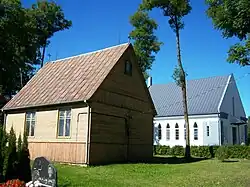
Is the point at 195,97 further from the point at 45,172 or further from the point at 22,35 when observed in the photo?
the point at 45,172

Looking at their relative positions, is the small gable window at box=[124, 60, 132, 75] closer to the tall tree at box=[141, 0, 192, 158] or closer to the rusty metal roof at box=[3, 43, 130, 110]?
the rusty metal roof at box=[3, 43, 130, 110]

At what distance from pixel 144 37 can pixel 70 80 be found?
15125mm

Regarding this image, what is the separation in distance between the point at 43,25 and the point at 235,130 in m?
30.7

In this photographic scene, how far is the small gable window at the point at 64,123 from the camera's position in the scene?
2197cm

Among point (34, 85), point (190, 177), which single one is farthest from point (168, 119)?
point (190, 177)

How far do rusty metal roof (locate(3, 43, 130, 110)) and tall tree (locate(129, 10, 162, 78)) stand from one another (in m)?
11.1

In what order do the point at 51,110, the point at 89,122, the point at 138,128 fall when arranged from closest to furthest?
the point at 89,122 → the point at 51,110 → the point at 138,128

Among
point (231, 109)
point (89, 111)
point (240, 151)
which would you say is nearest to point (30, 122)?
point (89, 111)

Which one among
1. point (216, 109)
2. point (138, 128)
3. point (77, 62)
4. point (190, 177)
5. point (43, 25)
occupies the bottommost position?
point (190, 177)

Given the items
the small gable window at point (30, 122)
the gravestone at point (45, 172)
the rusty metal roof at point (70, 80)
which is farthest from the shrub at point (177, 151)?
the gravestone at point (45, 172)

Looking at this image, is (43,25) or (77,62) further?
(43,25)

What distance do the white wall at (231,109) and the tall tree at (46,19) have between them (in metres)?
25.5

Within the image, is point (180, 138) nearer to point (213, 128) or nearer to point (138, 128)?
point (213, 128)

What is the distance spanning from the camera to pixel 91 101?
20.9 meters
